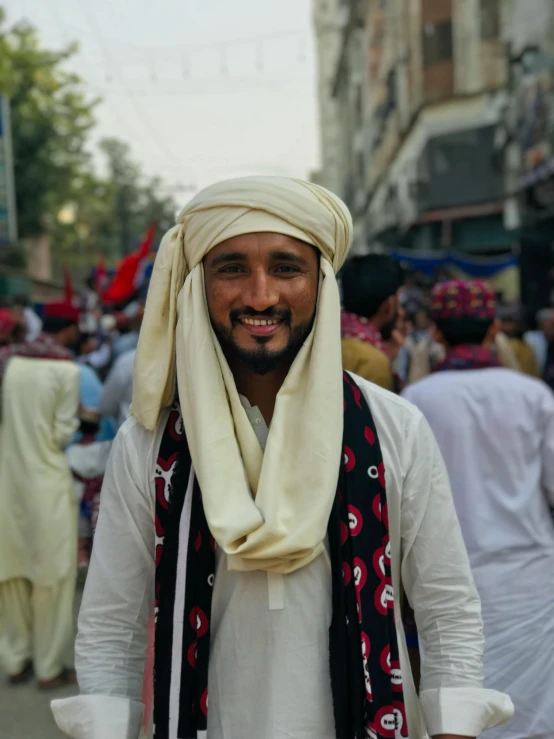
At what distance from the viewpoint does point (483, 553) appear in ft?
9.79

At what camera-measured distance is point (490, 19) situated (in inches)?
926

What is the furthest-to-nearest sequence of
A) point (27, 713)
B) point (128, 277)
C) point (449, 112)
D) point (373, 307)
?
point (449, 112), point (128, 277), point (27, 713), point (373, 307)

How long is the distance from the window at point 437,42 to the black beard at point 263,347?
83.2 feet

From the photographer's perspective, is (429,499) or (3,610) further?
(3,610)

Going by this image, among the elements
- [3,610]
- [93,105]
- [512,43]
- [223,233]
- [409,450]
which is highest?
[93,105]

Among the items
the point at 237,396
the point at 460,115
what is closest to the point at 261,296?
the point at 237,396

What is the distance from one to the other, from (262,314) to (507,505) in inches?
61.2

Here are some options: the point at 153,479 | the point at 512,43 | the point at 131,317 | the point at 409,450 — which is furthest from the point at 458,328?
the point at 512,43

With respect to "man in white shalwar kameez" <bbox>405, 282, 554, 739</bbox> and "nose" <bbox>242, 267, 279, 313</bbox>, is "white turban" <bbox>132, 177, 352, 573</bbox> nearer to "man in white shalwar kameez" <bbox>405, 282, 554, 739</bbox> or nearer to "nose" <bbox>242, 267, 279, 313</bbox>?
"nose" <bbox>242, 267, 279, 313</bbox>

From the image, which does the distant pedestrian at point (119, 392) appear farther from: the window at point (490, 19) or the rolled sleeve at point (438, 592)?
the window at point (490, 19)

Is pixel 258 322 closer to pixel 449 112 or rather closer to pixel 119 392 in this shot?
pixel 119 392

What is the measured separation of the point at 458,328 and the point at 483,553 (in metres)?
0.79

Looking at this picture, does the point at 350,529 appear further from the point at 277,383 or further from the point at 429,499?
the point at 277,383

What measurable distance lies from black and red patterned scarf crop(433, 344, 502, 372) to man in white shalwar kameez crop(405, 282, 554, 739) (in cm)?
4
